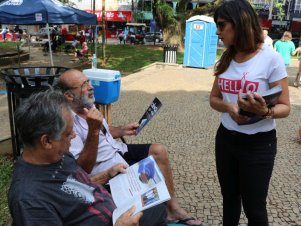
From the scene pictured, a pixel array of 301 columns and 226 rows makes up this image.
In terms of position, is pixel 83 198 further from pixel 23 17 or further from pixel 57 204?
pixel 23 17

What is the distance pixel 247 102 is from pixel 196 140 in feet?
11.5

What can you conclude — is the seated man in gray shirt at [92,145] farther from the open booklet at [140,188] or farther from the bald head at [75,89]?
the open booklet at [140,188]

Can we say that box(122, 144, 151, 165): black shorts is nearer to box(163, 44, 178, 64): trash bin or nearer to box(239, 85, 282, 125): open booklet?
box(239, 85, 282, 125): open booklet

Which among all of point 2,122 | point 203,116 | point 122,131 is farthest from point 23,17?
point 122,131

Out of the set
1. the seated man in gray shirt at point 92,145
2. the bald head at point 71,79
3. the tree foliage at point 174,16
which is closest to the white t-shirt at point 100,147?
the seated man in gray shirt at point 92,145

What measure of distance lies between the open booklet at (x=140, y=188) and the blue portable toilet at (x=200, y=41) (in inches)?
451

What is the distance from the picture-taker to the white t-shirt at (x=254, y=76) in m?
1.91

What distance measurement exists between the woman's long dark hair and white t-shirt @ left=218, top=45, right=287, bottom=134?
8 centimetres

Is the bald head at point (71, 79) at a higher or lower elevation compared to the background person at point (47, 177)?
higher

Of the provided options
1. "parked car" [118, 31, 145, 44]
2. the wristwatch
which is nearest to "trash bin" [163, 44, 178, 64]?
the wristwatch

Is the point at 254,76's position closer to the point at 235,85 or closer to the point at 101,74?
the point at 235,85

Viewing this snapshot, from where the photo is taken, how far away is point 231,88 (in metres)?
2.04

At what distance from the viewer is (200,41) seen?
12977mm

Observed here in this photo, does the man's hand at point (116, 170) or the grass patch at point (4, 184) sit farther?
the grass patch at point (4, 184)
